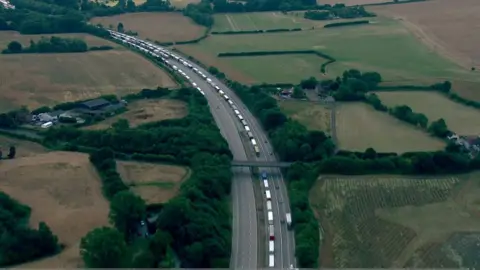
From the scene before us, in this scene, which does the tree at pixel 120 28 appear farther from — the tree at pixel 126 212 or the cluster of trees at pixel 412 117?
the tree at pixel 126 212

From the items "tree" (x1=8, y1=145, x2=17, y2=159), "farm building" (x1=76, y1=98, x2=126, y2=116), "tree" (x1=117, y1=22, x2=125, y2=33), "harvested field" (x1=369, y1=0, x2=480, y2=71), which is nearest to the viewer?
"tree" (x1=8, y1=145, x2=17, y2=159)

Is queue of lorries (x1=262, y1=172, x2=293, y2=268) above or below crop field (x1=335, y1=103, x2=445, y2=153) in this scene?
below

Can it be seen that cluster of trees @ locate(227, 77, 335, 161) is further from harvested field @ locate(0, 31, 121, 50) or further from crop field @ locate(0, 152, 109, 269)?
harvested field @ locate(0, 31, 121, 50)

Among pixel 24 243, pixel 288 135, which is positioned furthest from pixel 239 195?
pixel 24 243

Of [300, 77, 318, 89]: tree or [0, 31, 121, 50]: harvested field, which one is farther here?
[0, 31, 121, 50]: harvested field

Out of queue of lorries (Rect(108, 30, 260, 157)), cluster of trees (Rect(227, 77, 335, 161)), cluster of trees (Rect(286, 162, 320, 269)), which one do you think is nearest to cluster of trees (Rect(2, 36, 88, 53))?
queue of lorries (Rect(108, 30, 260, 157))

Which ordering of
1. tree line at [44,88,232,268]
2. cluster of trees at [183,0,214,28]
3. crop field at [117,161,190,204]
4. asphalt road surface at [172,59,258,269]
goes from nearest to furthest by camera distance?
tree line at [44,88,232,268] → asphalt road surface at [172,59,258,269] → crop field at [117,161,190,204] → cluster of trees at [183,0,214,28]
